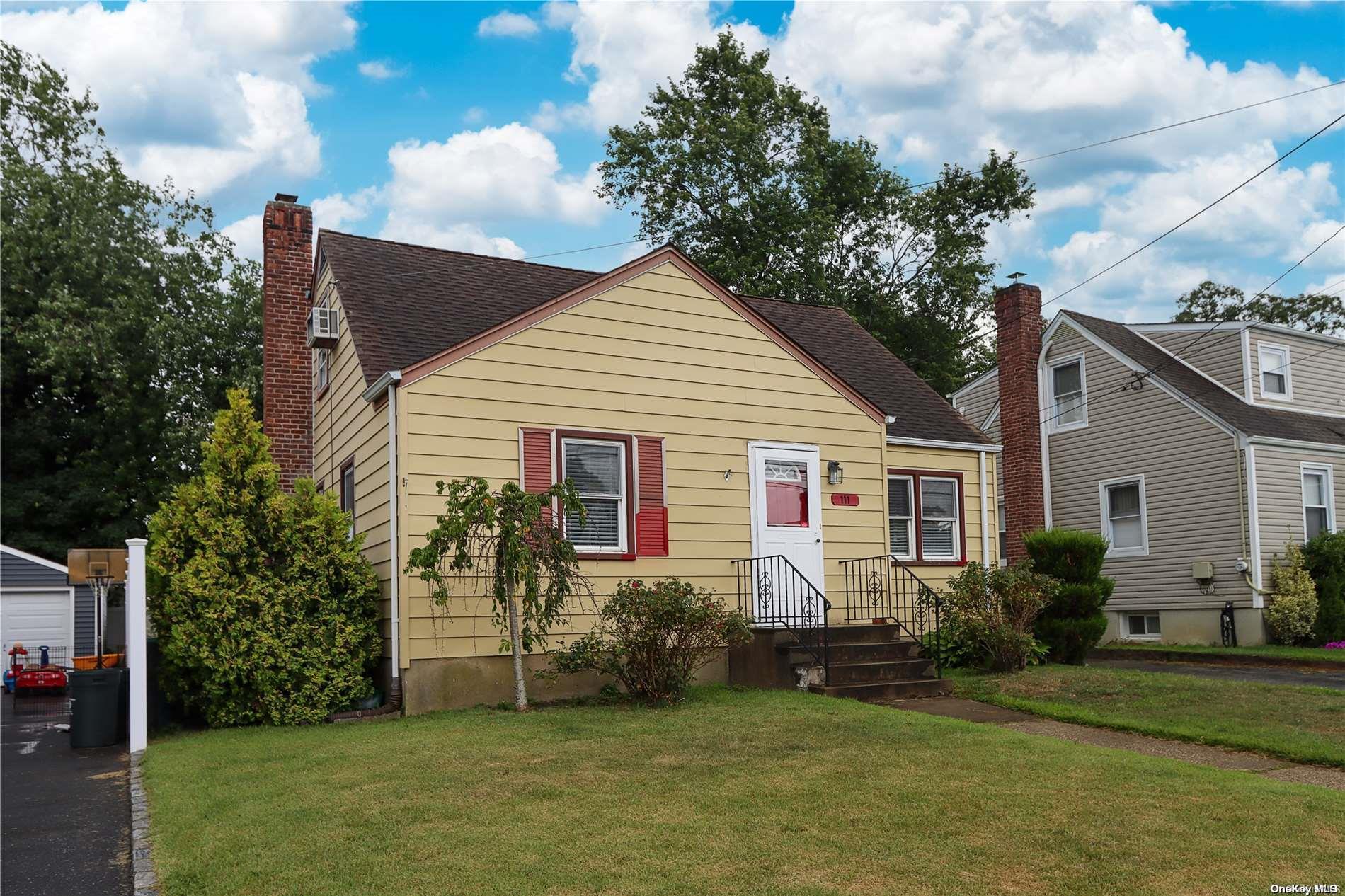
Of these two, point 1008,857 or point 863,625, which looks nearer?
point 1008,857

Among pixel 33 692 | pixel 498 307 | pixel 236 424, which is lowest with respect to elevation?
pixel 33 692

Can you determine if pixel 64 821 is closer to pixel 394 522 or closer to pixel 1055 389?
pixel 394 522

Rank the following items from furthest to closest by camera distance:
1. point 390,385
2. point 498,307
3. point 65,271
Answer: point 65,271 < point 498,307 < point 390,385

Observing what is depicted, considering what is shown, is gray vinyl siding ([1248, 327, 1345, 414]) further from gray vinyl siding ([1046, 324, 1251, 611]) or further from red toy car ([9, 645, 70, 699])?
red toy car ([9, 645, 70, 699])

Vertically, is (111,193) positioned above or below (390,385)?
above

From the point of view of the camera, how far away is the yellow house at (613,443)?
1193 centimetres

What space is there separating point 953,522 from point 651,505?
5.85m

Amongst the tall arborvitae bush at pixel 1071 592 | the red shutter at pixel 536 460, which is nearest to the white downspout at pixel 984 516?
the tall arborvitae bush at pixel 1071 592

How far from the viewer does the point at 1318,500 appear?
72.8 feet

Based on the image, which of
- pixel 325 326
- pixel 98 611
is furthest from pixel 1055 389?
pixel 98 611

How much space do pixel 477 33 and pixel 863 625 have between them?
383 inches

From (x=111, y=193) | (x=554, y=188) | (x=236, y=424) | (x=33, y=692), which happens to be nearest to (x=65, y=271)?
(x=111, y=193)

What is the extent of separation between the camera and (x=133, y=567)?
35.7 feet

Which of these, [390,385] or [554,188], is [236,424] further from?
[554,188]
